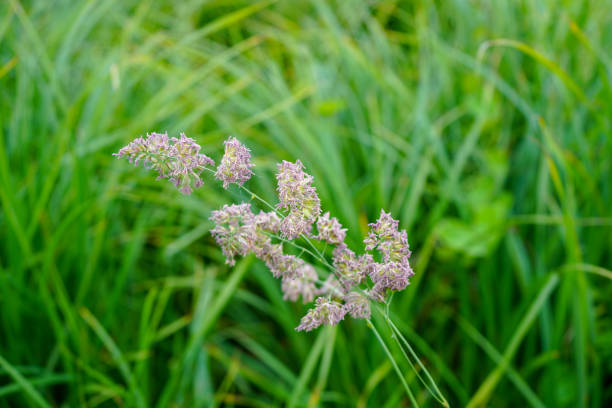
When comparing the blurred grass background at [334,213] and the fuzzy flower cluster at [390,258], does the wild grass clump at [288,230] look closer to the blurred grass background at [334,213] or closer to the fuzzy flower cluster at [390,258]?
the fuzzy flower cluster at [390,258]

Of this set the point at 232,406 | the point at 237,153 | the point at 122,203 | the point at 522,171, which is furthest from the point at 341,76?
the point at 237,153

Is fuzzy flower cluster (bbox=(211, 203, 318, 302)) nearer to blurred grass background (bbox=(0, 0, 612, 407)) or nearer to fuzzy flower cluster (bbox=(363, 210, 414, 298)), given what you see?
fuzzy flower cluster (bbox=(363, 210, 414, 298))

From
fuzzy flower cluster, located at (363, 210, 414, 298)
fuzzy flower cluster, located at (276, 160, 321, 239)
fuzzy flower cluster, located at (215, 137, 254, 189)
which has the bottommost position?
fuzzy flower cluster, located at (363, 210, 414, 298)

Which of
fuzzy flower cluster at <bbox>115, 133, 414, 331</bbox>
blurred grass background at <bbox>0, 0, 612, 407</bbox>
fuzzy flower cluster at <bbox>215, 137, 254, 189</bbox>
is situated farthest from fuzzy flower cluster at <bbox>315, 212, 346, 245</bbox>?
blurred grass background at <bbox>0, 0, 612, 407</bbox>

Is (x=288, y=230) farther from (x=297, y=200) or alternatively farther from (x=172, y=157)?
(x=172, y=157)

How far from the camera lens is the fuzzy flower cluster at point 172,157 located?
87 cm

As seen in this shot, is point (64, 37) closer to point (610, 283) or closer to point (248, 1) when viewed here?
point (248, 1)

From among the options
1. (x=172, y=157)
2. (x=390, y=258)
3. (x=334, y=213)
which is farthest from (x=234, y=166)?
(x=334, y=213)

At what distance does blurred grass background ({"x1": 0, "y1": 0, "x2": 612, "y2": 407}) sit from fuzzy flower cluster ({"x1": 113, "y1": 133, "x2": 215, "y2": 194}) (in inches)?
42.4

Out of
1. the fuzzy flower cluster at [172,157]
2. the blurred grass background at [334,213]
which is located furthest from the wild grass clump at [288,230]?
the blurred grass background at [334,213]

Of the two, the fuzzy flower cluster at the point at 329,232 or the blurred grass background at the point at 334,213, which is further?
the blurred grass background at the point at 334,213

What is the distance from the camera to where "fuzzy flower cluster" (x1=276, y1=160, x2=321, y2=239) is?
86 centimetres

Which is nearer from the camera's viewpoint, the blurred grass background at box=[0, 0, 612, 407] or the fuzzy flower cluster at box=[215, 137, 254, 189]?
the fuzzy flower cluster at box=[215, 137, 254, 189]

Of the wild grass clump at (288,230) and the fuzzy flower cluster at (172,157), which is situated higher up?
the fuzzy flower cluster at (172,157)
